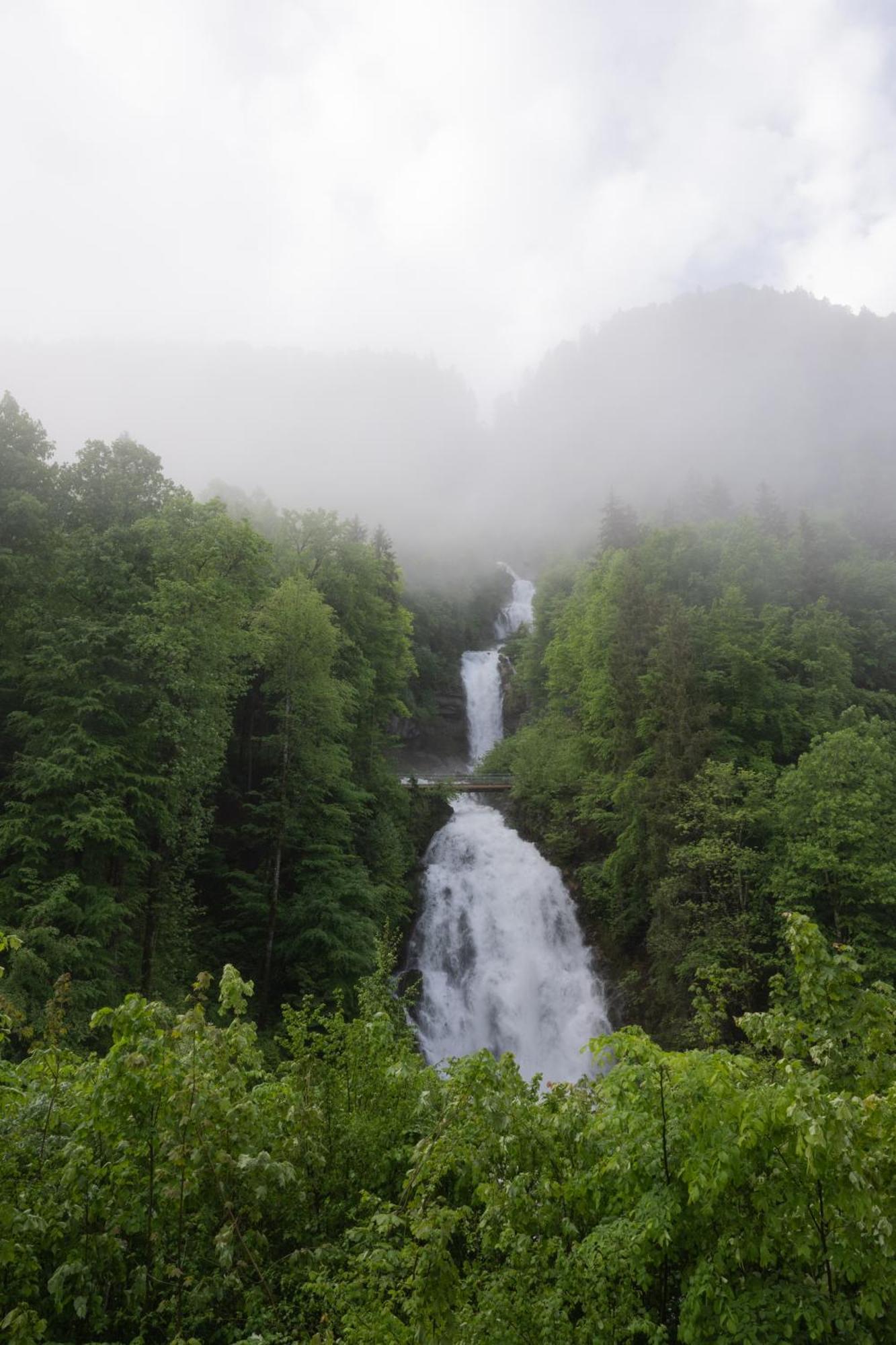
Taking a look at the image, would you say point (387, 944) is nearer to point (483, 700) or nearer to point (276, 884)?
point (276, 884)

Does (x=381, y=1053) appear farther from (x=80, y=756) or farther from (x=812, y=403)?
(x=812, y=403)

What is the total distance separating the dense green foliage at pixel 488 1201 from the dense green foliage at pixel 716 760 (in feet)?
19.2

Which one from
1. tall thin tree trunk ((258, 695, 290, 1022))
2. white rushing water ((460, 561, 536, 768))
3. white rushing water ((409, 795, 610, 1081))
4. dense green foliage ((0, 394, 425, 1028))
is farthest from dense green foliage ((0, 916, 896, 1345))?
white rushing water ((460, 561, 536, 768))

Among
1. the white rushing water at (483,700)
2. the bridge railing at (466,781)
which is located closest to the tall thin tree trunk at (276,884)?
the bridge railing at (466,781)

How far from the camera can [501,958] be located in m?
25.0

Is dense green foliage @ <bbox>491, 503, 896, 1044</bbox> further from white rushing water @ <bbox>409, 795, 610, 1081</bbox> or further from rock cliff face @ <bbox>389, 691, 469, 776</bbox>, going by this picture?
rock cliff face @ <bbox>389, 691, 469, 776</bbox>

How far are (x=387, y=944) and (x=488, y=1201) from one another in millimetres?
7991

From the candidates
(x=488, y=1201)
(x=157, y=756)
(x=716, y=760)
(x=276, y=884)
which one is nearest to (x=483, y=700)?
(x=716, y=760)

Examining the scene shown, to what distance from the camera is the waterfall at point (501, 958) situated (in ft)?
74.2

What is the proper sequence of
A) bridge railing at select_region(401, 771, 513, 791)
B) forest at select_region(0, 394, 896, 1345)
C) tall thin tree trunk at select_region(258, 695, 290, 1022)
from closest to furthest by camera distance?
forest at select_region(0, 394, 896, 1345) < tall thin tree trunk at select_region(258, 695, 290, 1022) < bridge railing at select_region(401, 771, 513, 791)

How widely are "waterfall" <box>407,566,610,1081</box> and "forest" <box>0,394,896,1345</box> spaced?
101 centimetres

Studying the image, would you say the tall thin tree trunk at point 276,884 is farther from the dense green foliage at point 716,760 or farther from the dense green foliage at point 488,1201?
the dense green foliage at point 488,1201

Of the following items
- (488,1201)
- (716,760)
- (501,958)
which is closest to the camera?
(488,1201)

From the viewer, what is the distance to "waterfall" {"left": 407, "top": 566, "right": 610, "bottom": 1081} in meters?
22.6
